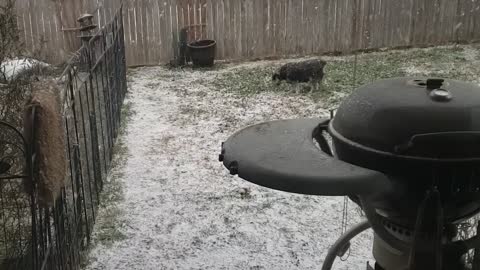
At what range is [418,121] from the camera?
2.04 meters

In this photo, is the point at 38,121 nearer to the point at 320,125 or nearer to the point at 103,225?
the point at 320,125

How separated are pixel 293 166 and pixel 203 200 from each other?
9.22 ft

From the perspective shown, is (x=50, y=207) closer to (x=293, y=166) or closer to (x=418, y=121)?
(x=293, y=166)

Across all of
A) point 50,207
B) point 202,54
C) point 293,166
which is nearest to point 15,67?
point 50,207

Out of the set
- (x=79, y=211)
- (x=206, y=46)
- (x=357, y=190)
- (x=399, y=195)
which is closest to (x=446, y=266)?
(x=399, y=195)

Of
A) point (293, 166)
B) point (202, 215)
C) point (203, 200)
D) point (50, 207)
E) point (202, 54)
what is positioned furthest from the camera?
point (202, 54)

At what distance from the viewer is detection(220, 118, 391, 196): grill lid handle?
6.17ft

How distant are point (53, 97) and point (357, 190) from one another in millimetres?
1472

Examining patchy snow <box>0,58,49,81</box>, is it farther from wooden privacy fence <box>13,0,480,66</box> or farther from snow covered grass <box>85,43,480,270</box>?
wooden privacy fence <box>13,0,480,66</box>

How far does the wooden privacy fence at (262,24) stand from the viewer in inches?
380

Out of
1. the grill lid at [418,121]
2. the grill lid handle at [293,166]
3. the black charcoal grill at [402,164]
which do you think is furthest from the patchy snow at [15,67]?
the grill lid at [418,121]

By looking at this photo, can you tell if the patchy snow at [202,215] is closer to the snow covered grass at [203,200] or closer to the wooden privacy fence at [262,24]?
the snow covered grass at [203,200]

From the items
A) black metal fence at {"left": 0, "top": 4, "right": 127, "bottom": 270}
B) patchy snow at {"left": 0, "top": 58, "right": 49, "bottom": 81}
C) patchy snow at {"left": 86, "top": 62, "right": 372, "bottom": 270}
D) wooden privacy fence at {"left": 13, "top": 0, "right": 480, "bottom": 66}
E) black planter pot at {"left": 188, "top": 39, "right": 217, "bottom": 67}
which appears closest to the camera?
black metal fence at {"left": 0, "top": 4, "right": 127, "bottom": 270}

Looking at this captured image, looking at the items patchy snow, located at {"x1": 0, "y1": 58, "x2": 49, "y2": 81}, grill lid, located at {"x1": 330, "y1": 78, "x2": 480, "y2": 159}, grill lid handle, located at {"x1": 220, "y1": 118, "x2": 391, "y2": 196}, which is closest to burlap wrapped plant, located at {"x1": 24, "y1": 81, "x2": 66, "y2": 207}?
grill lid handle, located at {"x1": 220, "y1": 118, "x2": 391, "y2": 196}
